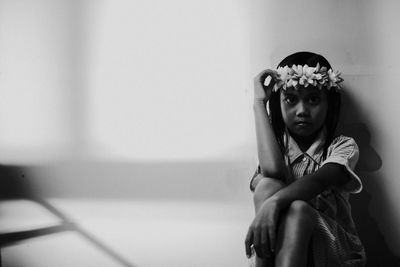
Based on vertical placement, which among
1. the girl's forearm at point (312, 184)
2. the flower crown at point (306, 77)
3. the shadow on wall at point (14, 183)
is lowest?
the shadow on wall at point (14, 183)

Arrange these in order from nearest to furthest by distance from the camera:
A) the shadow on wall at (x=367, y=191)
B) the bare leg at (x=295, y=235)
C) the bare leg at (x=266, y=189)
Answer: the bare leg at (x=295, y=235)
the bare leg at (x=266, y=189)
the shadow on wall at (x=367, y=191)

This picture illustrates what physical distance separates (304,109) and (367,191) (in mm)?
363

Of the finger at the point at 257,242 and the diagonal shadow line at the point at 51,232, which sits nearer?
the finger at the point at 257,242

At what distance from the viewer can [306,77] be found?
1147mm

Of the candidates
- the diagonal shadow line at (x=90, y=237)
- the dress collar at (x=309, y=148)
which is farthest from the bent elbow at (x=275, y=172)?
the diagonal shadow line at (x=90, y=237)

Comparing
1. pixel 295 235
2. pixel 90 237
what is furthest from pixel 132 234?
pixel 295 235

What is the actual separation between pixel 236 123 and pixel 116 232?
498 mm

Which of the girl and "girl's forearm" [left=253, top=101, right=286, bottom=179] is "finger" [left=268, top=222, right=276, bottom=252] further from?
"girl's forearm" [left=253, top=101, right=286, bottom=179]

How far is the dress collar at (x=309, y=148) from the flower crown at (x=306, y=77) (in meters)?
0.13

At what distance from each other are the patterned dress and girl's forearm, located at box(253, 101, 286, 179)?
9 centimetres

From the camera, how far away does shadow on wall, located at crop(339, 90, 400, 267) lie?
A: 132cm

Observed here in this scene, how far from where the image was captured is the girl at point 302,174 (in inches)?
37.7

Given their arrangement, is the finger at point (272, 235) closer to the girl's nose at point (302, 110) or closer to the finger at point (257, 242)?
the finger at point (257, 242)

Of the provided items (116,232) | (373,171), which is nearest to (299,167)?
(373,171)
